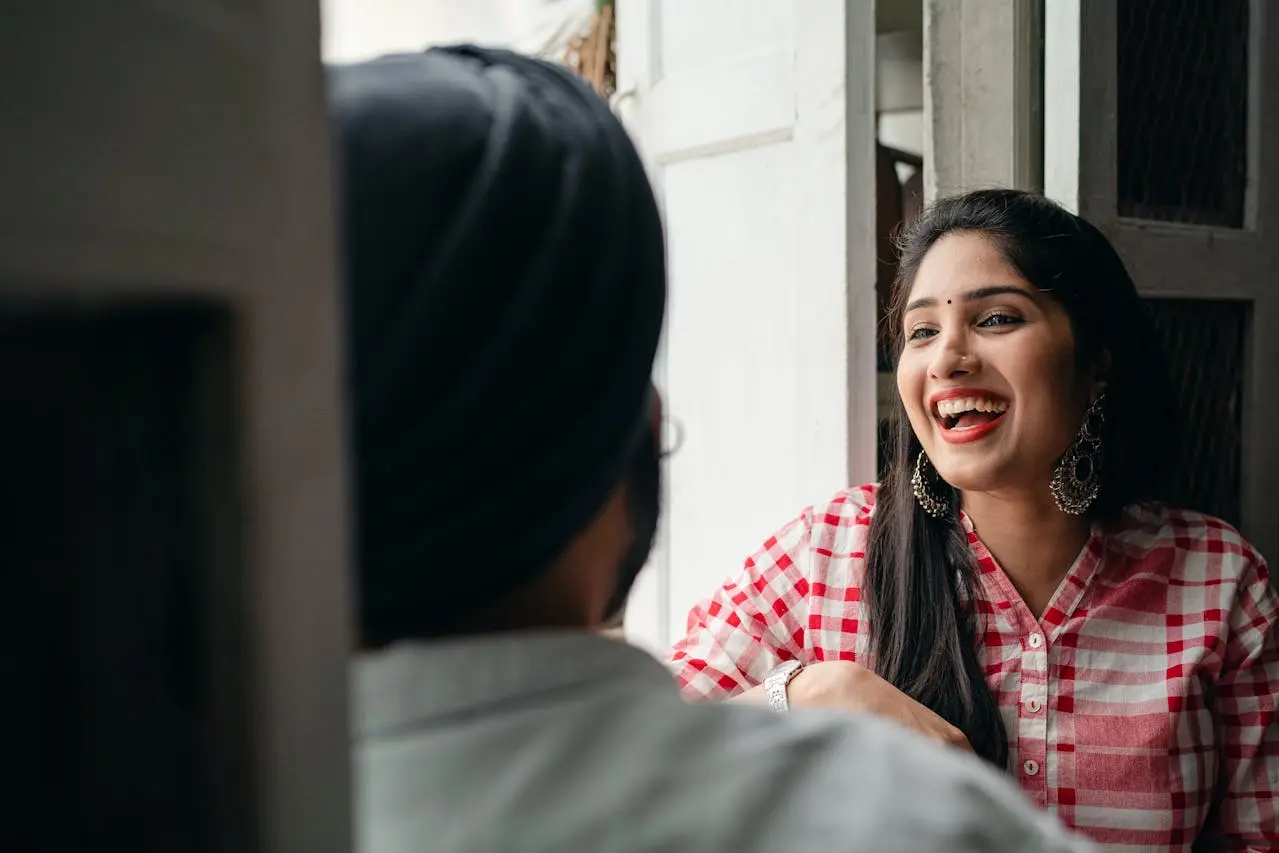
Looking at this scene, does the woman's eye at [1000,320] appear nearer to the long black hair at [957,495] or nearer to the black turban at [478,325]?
the long black hair at [957,495]

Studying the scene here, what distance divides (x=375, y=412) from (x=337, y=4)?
367 cm

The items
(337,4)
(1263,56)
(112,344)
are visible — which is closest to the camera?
(112,344)

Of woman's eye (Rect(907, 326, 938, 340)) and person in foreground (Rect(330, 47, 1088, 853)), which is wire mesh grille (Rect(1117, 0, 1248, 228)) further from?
person in foreground (Rect(330, 47, 1088, 853))

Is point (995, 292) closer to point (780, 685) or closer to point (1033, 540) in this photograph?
point (1033, 540)

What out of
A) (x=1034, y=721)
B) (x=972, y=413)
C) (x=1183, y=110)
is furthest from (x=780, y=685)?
(x=1183, y=110)

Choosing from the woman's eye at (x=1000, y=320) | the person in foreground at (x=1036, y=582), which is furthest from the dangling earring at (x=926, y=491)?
the woman's eye at (x=1000, y=320)

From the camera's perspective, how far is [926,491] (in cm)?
140

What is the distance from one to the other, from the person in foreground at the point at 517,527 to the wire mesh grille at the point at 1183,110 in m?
1.36

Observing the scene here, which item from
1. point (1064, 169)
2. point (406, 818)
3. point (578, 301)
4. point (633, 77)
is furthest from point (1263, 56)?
point (406, 818)

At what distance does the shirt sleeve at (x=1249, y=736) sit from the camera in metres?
1.24

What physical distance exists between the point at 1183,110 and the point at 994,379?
0.78 m

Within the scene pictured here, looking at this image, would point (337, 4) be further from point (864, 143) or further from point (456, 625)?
point (456, 625)

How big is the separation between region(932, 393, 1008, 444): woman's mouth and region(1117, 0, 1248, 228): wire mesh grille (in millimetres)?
534

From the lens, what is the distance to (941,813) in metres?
0.49
